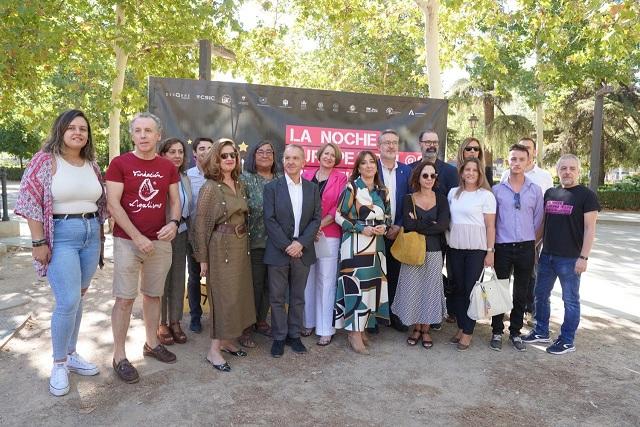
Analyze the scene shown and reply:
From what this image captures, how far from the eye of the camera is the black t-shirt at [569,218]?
4285 millimetres

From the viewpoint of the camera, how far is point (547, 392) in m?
3.63

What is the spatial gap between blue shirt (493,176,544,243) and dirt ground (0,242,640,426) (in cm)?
109

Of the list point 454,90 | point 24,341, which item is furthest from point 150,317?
point 454,90

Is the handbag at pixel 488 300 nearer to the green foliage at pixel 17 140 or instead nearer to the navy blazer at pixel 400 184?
the navy blazer at pixel 400 184

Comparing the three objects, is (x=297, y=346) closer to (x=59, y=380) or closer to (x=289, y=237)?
→ (x=289, y=237)

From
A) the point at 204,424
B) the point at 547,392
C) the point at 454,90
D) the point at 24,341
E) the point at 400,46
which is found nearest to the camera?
the point at 204,424

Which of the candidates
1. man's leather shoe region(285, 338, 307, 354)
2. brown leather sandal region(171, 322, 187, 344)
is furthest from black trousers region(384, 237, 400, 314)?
brown leather sandal region(171, 322, 187, 344)

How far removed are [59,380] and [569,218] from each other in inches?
171

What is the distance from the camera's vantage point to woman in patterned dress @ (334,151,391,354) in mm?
4324

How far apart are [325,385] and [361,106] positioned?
3500 millimetres

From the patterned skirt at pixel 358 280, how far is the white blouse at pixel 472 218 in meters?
0.71

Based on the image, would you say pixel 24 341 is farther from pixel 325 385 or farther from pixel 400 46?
pixel 400 46

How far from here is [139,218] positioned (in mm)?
3520

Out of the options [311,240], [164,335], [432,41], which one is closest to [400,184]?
[311,240]
